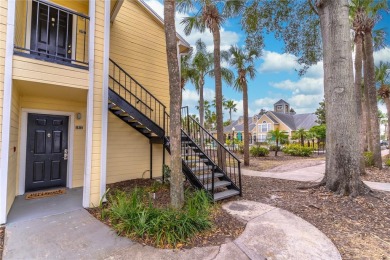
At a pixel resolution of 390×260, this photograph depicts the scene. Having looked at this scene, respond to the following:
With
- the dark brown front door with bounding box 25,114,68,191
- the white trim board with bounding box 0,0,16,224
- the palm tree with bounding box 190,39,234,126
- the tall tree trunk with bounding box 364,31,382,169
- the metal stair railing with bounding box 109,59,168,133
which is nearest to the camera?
the white trim board with bounding box 0,0,16,224

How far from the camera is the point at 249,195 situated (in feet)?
19.8

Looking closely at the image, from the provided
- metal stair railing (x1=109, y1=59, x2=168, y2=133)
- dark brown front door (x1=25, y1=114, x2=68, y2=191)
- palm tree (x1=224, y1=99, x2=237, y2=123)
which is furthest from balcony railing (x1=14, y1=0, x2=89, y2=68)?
palm tree (x1=224, y1=99, x2=237, y2=123)

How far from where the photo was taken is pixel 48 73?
4.39 metres

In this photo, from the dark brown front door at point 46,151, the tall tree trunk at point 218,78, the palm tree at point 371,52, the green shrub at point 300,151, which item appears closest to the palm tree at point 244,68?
the tall tree trunk at point 218,78

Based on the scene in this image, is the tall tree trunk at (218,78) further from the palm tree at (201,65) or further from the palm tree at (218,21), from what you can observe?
the palm tree at (201,65)

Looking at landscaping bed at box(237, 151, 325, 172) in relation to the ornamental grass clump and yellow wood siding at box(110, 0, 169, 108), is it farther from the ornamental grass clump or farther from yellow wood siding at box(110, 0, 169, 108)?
the ornamental grass clump

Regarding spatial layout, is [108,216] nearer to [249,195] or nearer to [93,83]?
[93,83]

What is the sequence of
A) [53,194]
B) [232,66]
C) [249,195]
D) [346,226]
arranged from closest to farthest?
[346,226]
[53,194]
[249,195]
[232,66]

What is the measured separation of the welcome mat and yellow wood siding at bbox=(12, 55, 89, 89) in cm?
292

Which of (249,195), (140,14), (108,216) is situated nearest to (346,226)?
(249,195)

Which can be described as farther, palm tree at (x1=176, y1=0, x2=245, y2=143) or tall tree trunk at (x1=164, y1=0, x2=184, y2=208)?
palm tree at (x1=176, y1=0, x2=245, y2=143)

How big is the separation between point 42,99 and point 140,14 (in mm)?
4654

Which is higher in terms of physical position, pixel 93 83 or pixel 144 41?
pixel 144 41

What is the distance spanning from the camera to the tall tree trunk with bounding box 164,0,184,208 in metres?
4.15
